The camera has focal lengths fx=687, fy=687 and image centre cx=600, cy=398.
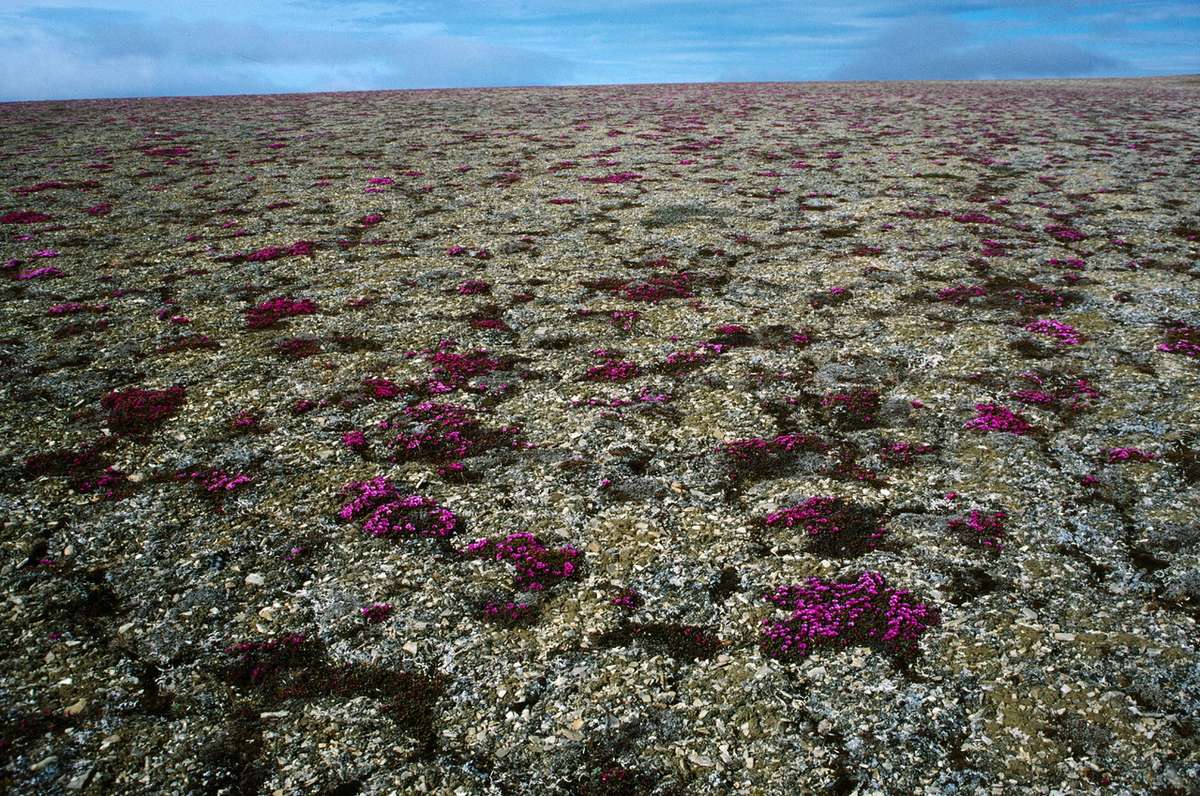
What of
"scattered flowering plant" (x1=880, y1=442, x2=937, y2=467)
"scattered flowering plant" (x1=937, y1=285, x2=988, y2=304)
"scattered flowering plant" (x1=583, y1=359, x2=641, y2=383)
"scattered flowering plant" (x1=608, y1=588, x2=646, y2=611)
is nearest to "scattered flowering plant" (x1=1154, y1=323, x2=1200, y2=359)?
"scattered flowering plant" (x1=937, y1=285, x2=988, y2=304)

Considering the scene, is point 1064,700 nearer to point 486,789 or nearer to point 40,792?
point 486,789

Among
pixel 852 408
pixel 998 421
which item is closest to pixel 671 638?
pixel 852 408

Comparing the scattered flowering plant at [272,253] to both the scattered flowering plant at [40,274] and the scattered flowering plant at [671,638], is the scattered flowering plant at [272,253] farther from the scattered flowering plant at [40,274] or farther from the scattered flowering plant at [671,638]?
the scattered flowering plant at [671,638]

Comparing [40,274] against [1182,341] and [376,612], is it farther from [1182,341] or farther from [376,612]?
[1182,341]

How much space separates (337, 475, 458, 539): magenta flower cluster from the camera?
45.5 ft

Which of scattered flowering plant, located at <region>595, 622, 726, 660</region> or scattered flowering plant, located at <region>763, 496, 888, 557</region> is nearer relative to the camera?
scattered flowering plant, located at <region>595, 622, 726, 660</region>

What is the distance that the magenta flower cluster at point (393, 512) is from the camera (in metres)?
13.9

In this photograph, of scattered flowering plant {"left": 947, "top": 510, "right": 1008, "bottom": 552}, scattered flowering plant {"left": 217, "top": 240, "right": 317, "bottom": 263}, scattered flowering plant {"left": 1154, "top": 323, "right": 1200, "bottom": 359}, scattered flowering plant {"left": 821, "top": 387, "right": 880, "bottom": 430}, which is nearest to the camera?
scattered flowering plant {"left": 947, "top": 510, "right": 1008, "bottom": 552}

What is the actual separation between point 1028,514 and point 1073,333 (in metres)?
11.2

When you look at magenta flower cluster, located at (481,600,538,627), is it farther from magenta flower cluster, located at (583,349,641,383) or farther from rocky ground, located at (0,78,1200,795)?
magenta flower cluster, located at (583,349,641,383)

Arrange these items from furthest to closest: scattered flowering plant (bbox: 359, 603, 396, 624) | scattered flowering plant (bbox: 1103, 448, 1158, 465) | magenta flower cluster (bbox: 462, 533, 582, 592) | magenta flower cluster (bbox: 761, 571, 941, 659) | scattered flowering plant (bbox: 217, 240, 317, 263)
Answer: scattered flowering plant (bbox: 217, 240, 317, 263) < scattered flowering plant (bbox: 1103, 448, 1158, 465) < magenta flower cluster (bbox: 462, 533, 582, 592) < scattered flowering plant (bbox: 359, 603, 396, 624) < magenta flower cluster (bbox: 761, 571, 941, 659)

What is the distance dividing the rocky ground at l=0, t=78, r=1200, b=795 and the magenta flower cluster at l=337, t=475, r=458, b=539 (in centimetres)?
8

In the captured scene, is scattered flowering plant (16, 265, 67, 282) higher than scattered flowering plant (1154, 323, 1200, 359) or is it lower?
higher

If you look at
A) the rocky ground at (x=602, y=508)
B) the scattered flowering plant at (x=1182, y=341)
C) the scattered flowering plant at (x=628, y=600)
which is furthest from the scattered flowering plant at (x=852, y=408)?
the scattered flowering plant at (x=1182, y=341)
